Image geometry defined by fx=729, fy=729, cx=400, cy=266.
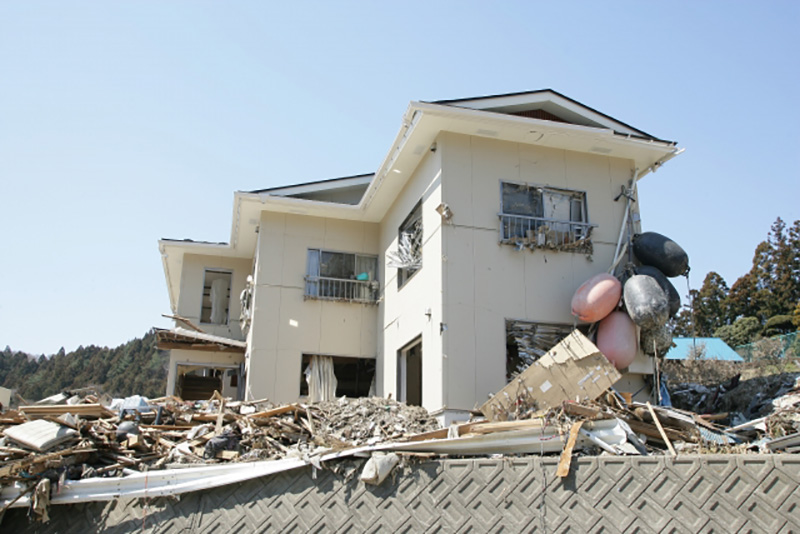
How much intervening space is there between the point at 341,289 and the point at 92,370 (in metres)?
21.6

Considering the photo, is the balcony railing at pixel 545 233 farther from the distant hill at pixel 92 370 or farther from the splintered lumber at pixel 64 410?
the distant hill at pixel 92 370

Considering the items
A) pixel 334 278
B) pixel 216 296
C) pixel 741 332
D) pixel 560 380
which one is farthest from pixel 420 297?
pixel 741 332

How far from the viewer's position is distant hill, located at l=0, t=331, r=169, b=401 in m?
30.9

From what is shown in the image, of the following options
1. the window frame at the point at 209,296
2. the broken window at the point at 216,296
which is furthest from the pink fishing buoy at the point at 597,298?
the broken window at the point at 216,296

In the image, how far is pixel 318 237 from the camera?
668 inches

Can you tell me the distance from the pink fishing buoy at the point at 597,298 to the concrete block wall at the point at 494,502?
14.9 ft

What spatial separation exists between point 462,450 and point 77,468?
4785 millimetres

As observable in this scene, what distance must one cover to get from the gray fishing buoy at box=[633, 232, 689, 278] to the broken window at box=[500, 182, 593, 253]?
1007 mm

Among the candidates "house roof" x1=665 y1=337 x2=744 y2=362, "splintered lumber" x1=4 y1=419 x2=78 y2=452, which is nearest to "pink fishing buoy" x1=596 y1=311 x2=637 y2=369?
"splintered lumber" x1=4 y1=419 x2=78 y2=452

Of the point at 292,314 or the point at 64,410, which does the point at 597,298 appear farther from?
the point at 64,410

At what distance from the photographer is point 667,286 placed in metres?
12.8

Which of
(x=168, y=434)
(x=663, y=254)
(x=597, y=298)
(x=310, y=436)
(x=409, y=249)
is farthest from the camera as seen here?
(x=409, y=249)

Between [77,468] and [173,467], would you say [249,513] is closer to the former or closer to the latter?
[173,467]

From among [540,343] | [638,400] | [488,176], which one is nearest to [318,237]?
[488,176]
